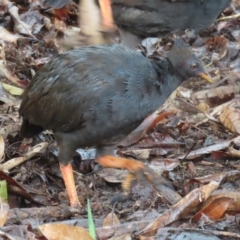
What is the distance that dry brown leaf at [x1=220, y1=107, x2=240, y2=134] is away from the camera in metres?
5.38

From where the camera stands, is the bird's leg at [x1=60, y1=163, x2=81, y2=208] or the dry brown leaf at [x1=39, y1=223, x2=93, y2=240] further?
the bird's leg at [x1=60, y1=163, x2=81, y2=208]

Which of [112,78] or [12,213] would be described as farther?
[112,78]

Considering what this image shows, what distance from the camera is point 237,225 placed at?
3.67 m

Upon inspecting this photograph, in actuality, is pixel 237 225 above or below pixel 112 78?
below

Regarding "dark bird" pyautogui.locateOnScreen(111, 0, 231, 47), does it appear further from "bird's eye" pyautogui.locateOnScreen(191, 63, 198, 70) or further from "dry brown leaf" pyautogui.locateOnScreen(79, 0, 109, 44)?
"bird's eye" pyautogui.locateOnScreen(191, 63, 198, 70)

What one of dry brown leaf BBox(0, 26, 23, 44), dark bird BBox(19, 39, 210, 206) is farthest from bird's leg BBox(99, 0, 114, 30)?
dry brown leaf BBox(0, 26, 23, 44)

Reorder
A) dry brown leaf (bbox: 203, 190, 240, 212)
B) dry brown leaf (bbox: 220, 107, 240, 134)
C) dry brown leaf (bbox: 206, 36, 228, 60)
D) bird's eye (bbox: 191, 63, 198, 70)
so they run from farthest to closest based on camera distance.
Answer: dry brown leaf (bbox: 206, 36, 228, 60)
dry brown leaf (bbox: 220, 107, 240, 134)
bird's eye (bbox: 191, 63, 198, 70)
dry brown leaf (bbox: 203, 190, 240, 212)

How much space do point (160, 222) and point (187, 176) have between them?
112cm

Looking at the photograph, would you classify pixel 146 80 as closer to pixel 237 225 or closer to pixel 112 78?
pixel 112 78

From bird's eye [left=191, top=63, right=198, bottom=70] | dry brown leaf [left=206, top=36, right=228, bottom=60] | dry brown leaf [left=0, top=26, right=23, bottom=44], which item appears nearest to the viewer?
bird's eye [left=191, top=63, right=198, bottom=70]

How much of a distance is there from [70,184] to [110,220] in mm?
690

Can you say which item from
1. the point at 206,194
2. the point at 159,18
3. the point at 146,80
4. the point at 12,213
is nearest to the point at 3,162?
the point at 12,213

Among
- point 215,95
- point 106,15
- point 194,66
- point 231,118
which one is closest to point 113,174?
point 194,66

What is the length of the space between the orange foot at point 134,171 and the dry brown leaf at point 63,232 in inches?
39.9
